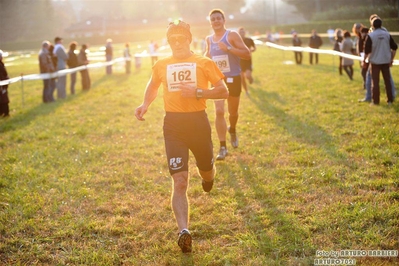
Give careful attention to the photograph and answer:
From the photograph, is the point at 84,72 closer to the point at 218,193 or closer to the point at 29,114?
the point at 29,114

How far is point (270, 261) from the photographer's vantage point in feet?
13.5

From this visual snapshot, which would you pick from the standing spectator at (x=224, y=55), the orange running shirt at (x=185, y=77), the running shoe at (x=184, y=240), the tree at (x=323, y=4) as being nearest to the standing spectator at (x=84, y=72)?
the standing spectator at (x=224, y=55)

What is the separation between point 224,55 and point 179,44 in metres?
3.00

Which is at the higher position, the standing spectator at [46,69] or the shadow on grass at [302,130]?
the standing spectator at [46,69]

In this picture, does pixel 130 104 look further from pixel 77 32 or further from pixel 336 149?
pixel 77 32

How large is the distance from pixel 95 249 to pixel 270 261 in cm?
183

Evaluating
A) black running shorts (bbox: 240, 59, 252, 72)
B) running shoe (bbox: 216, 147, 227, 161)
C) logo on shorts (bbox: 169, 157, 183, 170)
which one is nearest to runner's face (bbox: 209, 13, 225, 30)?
running shoe (bbox: 216, 147, 227, 161)

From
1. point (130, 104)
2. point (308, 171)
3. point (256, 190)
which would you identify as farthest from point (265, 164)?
point (130, 104)

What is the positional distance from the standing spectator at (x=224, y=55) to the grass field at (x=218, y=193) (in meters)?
0.81

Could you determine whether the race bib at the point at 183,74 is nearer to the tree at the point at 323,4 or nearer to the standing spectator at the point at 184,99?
the standing spectator at the point at 184,99

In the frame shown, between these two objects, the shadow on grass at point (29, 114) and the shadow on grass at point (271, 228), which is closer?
the shadow on grass at point (271, 228)

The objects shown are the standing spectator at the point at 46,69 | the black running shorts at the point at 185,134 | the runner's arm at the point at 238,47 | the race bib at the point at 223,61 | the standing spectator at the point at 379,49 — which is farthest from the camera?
the standing spectator at the point at 46,69

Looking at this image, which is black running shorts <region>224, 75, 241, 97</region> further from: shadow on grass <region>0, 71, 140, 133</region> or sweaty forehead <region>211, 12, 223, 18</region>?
shadow on grass <region>0, 71, 140, 133</region>

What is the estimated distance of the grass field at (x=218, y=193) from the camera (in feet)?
14.8
